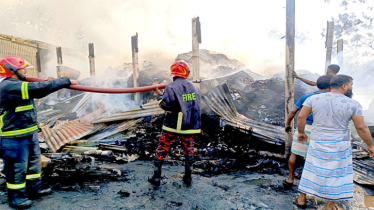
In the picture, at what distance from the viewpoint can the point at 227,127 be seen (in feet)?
19.2

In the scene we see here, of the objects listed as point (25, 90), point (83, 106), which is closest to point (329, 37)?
point (25, 90)

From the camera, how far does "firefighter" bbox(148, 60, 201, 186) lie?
3.32 m

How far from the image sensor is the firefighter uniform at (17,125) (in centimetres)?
271

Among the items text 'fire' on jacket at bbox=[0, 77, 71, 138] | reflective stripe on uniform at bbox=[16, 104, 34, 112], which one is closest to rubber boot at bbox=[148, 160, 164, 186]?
text 'fire' on jacket at bbox=[0, 77, 71, 138]

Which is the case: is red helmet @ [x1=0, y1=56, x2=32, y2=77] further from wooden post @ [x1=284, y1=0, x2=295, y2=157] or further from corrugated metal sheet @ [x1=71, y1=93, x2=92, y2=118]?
corrugated metal sheet @ [x1=71, y1=93, x2=92, y2=118]

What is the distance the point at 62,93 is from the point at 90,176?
35.6ft

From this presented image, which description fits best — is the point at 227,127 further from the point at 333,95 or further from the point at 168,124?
the point at 333,95

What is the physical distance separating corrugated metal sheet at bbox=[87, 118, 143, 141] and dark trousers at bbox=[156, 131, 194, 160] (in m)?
3.17

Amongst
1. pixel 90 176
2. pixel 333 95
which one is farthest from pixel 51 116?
pixel 333 95

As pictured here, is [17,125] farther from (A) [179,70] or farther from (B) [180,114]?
(A) [179,70]

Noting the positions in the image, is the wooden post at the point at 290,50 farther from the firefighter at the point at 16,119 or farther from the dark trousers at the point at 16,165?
the dark trousers at the point at 16,165

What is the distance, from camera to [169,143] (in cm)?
346

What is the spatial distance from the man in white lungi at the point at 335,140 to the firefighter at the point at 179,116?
1726mm

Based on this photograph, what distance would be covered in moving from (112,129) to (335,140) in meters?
5.63
